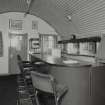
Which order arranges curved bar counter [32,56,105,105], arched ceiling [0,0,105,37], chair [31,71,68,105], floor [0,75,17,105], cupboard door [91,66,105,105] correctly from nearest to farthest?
chair [31,71,68,105] → curved bar counter [32,56,105,105] → cupboard door [91,66,105,105] → arched ceiling [0,0,105,37] → floor [0,75,17,105]

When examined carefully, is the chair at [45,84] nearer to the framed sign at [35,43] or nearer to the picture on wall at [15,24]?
the framed sign at [35,43]

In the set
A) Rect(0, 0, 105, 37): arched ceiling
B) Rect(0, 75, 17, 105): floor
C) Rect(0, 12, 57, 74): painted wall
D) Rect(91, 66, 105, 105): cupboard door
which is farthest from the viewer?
Rect(0, 12, 57, 74): painted wall

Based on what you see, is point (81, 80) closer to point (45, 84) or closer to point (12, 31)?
point (45, 84)

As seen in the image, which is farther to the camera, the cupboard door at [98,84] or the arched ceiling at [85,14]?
the arched ceiling at [85,14]

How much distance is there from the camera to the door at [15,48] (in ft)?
26.0

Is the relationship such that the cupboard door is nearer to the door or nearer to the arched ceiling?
the arched ceiling

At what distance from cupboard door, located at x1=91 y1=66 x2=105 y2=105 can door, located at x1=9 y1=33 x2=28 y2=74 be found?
17.6 ft

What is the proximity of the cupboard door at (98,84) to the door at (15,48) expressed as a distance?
5.38m

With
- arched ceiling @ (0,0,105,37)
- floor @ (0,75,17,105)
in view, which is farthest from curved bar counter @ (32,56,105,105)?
floor @ (0,75,17,105)

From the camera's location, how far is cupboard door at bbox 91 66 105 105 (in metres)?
3.18

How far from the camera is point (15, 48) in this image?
26.3 ft

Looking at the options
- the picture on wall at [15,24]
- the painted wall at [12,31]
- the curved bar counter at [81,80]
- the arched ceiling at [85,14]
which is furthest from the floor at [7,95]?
the picture on wall at [15,24]

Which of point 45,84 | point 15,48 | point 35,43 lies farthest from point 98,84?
point 15,48

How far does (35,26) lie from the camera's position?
812cm
